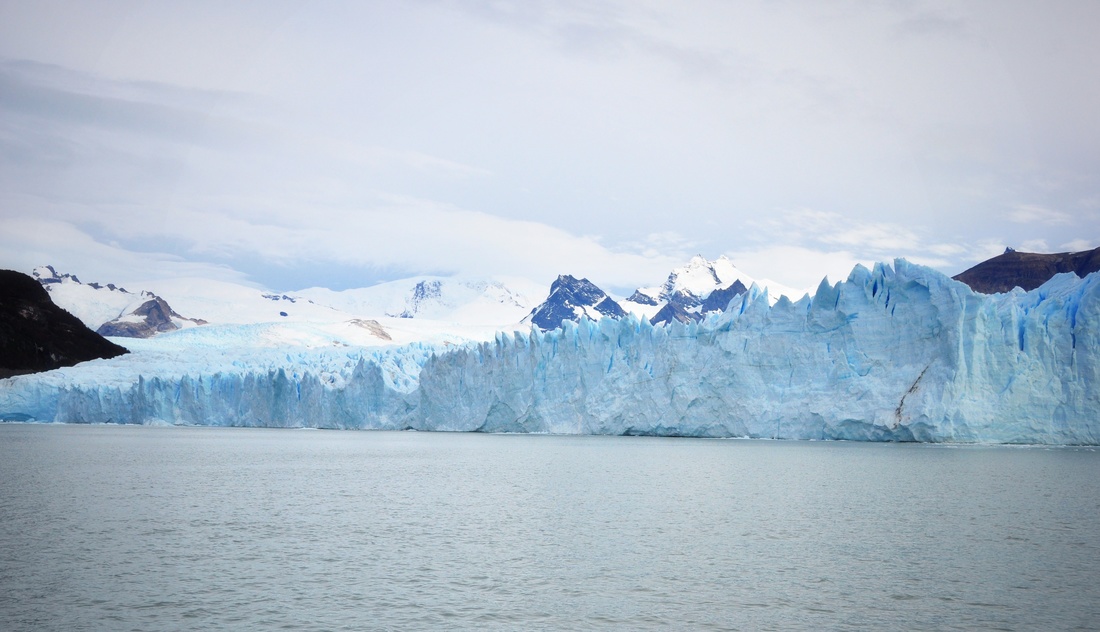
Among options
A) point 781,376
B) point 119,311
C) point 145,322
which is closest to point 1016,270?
point 781,376

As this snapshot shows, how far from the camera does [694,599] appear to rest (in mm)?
9867

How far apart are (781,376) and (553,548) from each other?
2380 cm

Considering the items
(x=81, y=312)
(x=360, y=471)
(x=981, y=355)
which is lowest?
(x=360, y=471)

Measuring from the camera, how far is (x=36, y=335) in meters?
80.1

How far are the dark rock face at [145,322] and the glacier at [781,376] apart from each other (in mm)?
104198

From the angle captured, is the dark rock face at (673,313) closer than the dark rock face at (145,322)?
No

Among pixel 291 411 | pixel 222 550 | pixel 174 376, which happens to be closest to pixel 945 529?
pixel 222 550

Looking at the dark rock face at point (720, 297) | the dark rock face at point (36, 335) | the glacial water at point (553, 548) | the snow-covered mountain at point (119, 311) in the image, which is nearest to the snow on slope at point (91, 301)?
the snow-covered mountain at point (119, 311)

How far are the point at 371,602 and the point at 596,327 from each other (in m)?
31.4

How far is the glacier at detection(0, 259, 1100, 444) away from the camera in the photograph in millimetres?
30328

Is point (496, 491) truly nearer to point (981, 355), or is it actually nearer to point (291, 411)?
point (981, 355)

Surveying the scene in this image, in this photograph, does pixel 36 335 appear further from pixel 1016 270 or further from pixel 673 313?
pixel 673 313

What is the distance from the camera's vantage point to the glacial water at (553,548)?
364 inches

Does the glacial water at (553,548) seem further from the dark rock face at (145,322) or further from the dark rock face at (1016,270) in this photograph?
the dark rock face at (145,322)
